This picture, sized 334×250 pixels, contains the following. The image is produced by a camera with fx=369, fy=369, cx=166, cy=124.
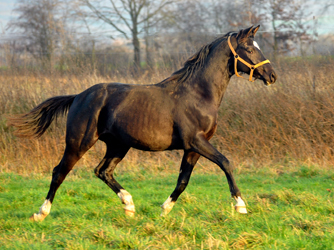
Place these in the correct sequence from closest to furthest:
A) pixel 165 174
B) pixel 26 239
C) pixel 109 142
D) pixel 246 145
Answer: pixel 26 239, pixel 109 142, pixel 165 174, pixel 246 145

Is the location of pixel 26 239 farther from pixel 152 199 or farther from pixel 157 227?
pixel 152 199

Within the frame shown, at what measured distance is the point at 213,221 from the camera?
3820mm

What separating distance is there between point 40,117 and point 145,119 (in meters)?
1.69

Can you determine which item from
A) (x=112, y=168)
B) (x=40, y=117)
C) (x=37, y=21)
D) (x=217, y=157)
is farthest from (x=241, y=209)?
(x=37, y=21)

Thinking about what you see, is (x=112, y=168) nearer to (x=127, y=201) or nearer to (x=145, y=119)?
(x=127, y=201)

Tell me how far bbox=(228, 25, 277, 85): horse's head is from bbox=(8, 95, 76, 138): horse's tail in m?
2.23

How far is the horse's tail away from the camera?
5000 mm

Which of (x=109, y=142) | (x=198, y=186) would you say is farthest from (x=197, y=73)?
(x=198, y=186)

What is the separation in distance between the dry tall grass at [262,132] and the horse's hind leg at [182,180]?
280cm

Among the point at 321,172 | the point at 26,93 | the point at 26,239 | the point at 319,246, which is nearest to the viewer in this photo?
the point at 319,246

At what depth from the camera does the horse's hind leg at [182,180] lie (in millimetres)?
4309

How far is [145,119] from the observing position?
4.28 m

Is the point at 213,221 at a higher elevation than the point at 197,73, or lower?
lower

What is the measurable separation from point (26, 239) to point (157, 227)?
1239 millimetres
